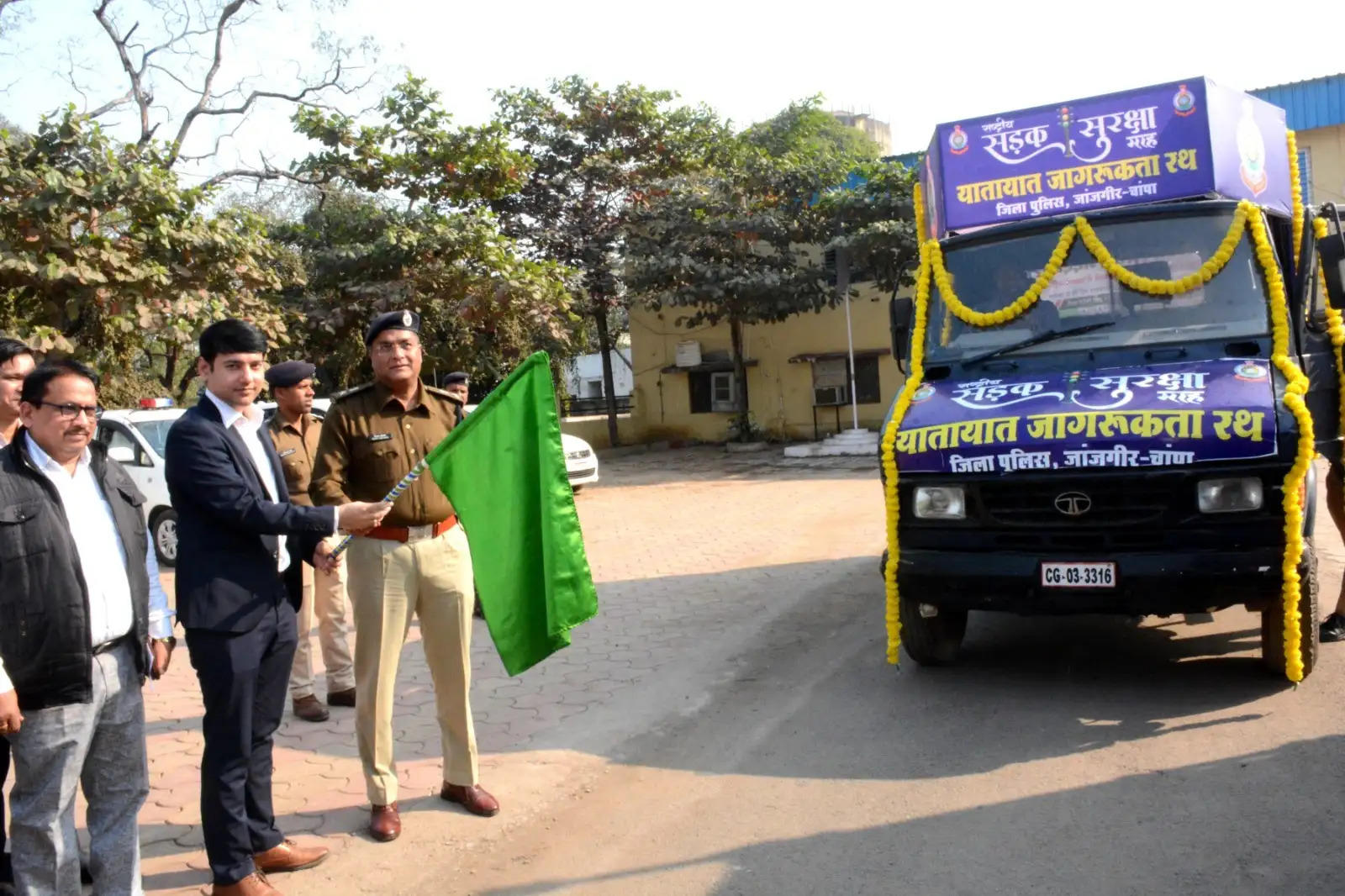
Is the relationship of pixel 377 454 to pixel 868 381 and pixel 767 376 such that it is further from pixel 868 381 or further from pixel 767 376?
pixel 767 376

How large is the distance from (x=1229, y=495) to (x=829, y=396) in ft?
64.6

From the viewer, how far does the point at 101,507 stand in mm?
3320

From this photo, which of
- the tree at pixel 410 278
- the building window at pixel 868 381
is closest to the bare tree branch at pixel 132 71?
the tree at pixel 410 278

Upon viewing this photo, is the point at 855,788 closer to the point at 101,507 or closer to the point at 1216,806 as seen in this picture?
the point at 1216,806

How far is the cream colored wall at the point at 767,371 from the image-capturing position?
23.5 m

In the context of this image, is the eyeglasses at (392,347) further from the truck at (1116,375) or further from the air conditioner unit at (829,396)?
the air conditioner unit at (829,396)

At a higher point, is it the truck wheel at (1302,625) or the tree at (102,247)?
the tree at (102,247)

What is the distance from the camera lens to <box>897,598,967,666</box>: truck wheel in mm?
5824

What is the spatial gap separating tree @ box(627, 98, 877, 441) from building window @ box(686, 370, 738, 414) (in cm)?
351

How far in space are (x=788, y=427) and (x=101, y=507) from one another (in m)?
22.1

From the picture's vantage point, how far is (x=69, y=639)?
10.1 ft

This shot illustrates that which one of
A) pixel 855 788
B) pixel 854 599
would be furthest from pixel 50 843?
pixel 854 599

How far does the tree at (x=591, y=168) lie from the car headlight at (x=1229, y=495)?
18876mm

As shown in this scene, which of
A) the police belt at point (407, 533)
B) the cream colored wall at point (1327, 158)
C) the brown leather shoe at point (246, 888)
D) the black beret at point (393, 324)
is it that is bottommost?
the brown leather shoe at point (246, 888)
